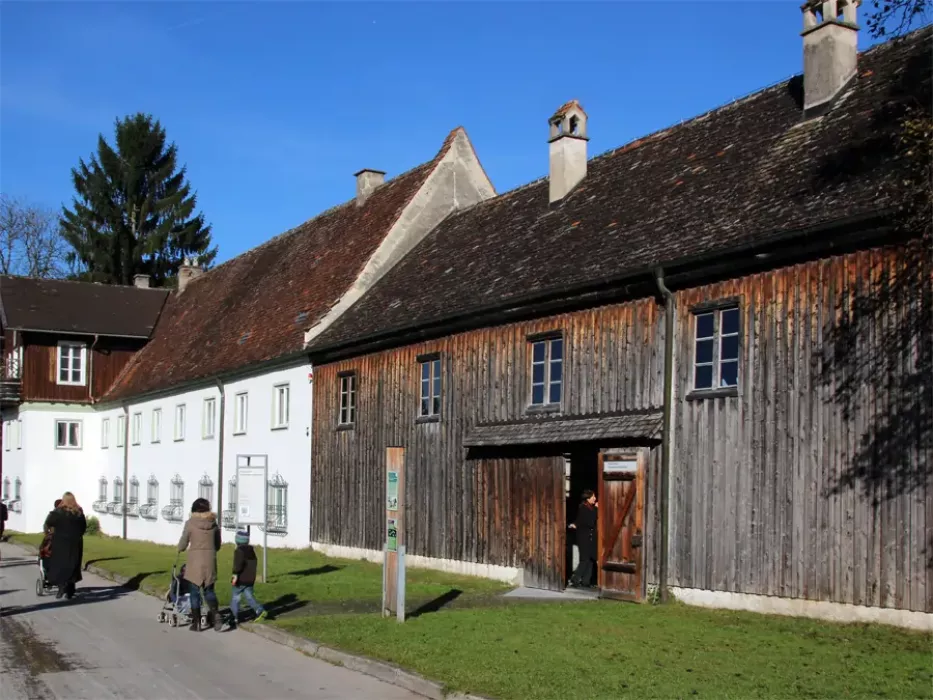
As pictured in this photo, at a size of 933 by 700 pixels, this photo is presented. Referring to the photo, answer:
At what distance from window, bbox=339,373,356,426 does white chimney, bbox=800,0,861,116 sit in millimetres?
12296

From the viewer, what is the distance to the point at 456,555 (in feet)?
68.6

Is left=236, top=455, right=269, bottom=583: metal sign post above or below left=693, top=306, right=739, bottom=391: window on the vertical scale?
below

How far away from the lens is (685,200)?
58.6 feet

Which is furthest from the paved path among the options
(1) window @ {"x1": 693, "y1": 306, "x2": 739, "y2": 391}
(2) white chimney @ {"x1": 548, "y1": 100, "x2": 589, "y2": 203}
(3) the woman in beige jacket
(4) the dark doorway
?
→ (2) white chimney @ {"x1": 548, "y1": 100, "x2": 589, "y2": 203}

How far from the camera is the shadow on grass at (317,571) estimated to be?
2144 centimetres

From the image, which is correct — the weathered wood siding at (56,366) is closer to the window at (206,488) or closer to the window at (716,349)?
the window at (206,488)

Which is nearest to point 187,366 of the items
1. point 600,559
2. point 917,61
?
point 600,559

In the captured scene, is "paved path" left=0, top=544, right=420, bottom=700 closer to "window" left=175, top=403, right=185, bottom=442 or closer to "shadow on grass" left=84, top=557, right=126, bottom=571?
"shadow on grass" left=84, top=557, right=126, bottom=571

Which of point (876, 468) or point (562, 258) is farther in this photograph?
point (562, 258)

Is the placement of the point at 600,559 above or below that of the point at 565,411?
below

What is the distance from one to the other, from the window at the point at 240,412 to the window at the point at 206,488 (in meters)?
2.53

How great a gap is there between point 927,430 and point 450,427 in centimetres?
1052

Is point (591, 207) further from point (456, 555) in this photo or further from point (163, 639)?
point (163, 639)

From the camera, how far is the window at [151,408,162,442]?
38.2m
